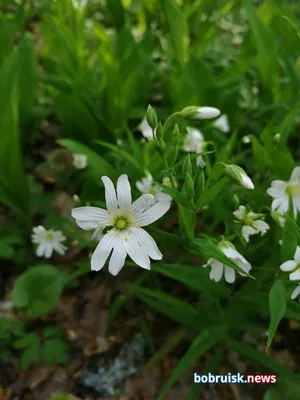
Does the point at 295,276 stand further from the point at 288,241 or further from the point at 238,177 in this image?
the point at 238,177

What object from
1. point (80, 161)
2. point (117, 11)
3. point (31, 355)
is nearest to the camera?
point (31, 355)

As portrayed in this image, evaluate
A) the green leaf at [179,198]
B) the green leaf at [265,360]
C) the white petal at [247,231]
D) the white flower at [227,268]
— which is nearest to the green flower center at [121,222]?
the green leaf at [179,198]

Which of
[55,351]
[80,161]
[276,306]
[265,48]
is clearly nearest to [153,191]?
[80,161]

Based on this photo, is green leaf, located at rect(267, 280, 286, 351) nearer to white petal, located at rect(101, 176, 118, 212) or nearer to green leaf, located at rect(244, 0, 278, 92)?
white petal, located at rect(101, 176, 118, 212)

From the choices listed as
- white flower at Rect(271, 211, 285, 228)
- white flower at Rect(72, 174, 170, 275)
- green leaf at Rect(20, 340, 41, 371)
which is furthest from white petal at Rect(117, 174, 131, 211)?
green leaf at Rect(20, 340, 41, 371)

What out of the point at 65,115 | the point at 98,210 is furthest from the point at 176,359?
the point at 65,115
